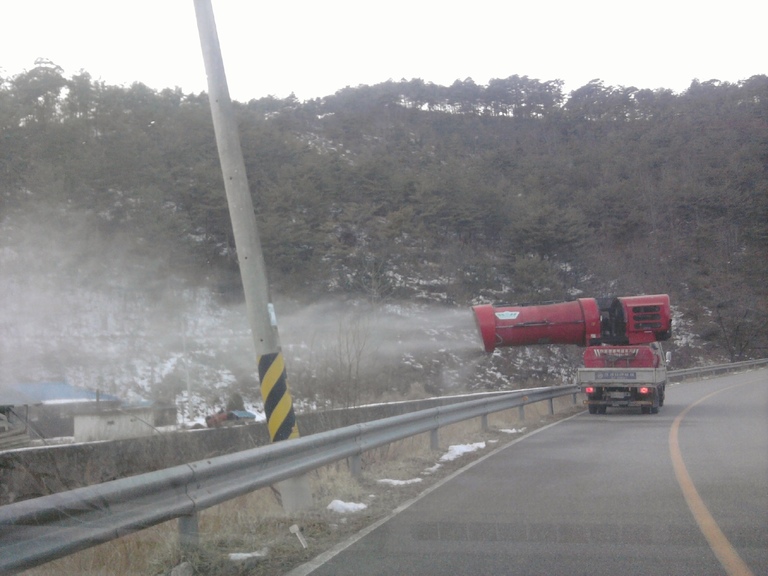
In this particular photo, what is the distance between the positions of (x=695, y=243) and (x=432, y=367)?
40251 millimetres

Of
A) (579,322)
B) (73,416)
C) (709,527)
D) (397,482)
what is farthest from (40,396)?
(709,527)

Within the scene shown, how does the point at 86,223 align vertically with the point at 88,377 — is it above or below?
above

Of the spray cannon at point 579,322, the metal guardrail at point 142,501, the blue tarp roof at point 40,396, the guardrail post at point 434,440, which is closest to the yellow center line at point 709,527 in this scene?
the guardrail post at point 434,440

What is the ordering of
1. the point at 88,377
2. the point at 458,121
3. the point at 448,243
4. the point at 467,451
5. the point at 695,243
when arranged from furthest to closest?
1. the point at 458,121
2. the point at 695,243
3. the point at 448,243
4. the point at 88,377
5. the point at 467,451

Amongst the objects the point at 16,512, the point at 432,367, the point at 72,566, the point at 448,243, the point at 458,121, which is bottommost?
the point at 432,367

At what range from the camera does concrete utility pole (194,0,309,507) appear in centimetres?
874

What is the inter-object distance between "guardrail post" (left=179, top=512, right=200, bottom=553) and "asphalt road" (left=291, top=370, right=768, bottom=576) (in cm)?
88

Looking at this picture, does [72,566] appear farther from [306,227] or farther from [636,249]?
[636,249]

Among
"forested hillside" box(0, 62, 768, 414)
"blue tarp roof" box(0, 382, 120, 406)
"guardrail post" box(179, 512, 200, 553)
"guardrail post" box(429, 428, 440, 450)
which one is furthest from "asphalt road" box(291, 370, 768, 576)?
"forested hillside" box(0, 62, 768, 414)

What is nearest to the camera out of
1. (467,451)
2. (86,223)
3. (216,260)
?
(467,451)

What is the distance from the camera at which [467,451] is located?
13555mm

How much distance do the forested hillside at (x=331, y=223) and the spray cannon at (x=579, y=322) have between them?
16.4 meters

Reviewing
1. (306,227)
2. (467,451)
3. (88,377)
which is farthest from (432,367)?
(467,451)

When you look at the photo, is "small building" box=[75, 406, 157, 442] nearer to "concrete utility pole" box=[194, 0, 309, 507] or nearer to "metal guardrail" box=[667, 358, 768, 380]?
"concrete utility pole" box=[194, 0, 309, 507]
